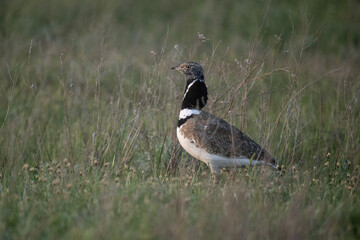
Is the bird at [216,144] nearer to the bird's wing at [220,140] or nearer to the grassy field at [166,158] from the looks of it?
the bird's wing at [220,140]

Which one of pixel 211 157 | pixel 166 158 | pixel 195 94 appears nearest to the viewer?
pixel 211 157

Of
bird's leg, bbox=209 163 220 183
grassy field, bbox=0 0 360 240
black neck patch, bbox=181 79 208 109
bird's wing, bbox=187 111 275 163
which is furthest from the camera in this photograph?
black neck patch, bbox=181 79 208 109

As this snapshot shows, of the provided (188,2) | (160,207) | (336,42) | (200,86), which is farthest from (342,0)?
(160,207)

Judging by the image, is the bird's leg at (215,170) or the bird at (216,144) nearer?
the bird at (216,144)

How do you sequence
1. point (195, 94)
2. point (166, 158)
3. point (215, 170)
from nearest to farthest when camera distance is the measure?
point (215, 170)
point (195, 94)
point (166, 158)

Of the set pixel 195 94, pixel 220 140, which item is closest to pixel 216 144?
pixel 220 140

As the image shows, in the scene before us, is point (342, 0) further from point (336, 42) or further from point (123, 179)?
point (123, 179)

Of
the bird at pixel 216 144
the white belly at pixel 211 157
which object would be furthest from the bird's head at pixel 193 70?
the white belly at pixel 211 157

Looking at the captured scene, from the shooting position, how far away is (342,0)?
12.4 m

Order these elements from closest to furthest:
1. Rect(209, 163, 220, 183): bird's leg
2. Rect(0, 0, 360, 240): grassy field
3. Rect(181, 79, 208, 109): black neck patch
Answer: Rect(0, 0, 360, 240): grassy field
Rect(209, 163, 220, 183): bird's leg
Rect(181, 79, 208, 109): black neck patch

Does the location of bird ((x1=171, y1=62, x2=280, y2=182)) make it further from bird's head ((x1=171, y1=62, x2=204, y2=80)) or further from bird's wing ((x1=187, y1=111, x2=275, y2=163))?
bird's head ((x1=171, y1=62, x2=204, y2=80))

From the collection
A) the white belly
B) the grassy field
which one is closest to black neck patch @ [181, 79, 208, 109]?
the grassy field

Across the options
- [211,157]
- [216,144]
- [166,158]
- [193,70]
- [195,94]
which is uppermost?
[193,70]

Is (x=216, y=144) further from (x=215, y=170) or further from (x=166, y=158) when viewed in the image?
(x=166, y=158)
